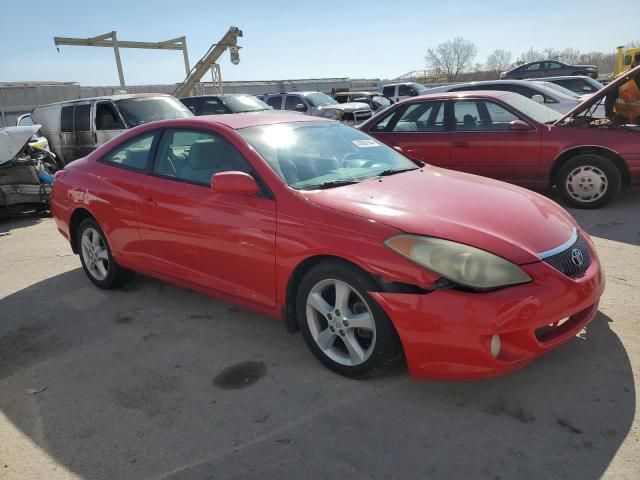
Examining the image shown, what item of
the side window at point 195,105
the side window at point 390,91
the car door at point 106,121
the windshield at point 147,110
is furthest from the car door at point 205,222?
the side window at point 390,91

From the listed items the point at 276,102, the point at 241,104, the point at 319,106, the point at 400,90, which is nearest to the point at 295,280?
the point at 241,104

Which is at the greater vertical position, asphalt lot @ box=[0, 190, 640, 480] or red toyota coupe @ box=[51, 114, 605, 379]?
red toyota coupe @ box=[51, 114, 605, 379]

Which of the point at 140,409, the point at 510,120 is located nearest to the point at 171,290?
the point at 140,409

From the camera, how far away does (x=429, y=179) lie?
3.59m

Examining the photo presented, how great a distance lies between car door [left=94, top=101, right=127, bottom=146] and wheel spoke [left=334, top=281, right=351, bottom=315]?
8.12 m

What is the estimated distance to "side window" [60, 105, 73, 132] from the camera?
33.6 feet

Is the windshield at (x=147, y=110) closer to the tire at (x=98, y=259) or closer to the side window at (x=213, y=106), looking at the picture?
the side window at (x=213, y=106)

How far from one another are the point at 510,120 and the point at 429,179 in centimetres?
389

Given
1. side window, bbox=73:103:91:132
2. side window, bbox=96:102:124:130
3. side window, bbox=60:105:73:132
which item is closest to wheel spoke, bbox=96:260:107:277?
side window, bbox=96:102:124:130

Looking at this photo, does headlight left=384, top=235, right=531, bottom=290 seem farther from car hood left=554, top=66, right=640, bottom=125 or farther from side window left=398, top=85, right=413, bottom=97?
side window left=398, top=85, right=413, bottom=97

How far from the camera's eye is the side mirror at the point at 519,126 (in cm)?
660

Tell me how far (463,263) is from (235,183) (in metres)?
1.43

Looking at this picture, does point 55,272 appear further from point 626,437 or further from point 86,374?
point 626,437

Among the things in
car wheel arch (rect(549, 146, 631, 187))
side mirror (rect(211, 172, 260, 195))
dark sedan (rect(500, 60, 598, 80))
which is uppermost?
dark sedan (rect(500, 60, 598, 80))
